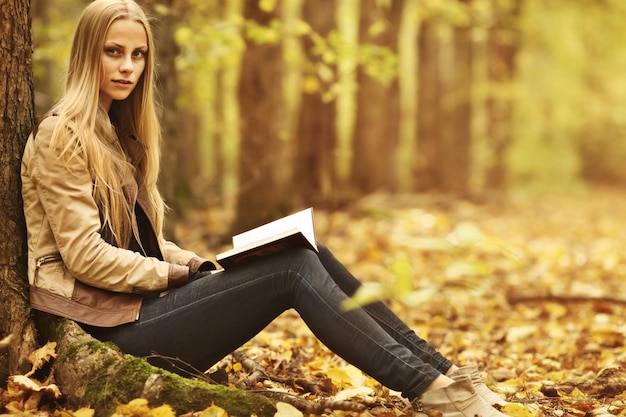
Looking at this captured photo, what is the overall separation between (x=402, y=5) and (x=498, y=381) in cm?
1017

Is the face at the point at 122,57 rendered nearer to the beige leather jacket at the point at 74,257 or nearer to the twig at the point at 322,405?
the beige leather jacket at the point at 74,257

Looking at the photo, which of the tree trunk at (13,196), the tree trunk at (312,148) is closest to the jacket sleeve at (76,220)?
the tree trunk at (13,196)

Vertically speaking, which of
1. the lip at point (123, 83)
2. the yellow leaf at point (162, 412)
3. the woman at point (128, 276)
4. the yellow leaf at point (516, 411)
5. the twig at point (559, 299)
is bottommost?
the twig at point (559, 299)

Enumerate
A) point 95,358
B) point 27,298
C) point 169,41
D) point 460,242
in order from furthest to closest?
point 169,41
point 27,298
point 95,358
point 460,242

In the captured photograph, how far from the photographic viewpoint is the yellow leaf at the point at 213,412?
2.83 metres

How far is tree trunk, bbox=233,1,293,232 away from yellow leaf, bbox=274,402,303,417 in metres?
5.53

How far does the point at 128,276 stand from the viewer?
303 centimetres

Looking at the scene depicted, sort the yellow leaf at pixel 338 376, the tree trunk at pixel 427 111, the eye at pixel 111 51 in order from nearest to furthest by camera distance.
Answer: the eye at pixel 111 51 → the yellow leaf at pixel 338 376 → the tree trunk at pixel 427 111

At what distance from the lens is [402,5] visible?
13117 millimetres

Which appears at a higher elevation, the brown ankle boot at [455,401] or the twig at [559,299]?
the brown ankle boot at [455,401]

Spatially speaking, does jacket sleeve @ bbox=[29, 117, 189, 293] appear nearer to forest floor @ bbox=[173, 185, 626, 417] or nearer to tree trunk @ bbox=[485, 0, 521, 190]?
forest floor @ bbox=[173, 185, 626, 417]

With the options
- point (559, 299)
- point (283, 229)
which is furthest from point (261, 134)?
point (283, 229)

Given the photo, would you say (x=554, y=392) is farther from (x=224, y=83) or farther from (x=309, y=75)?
(x=224, y=83)

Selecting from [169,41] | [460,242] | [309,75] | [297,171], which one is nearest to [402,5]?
[297,171]
